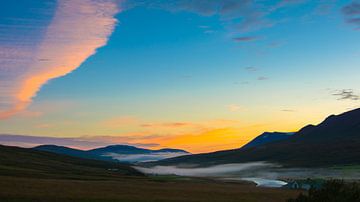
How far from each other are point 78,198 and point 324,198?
43.5 m

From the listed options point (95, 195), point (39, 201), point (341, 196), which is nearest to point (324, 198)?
point (341, 196)

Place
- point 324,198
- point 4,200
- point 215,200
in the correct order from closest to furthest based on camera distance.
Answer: point 324,198
point 4,200
point 215,200

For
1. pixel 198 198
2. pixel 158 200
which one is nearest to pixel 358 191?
pixel 158 200

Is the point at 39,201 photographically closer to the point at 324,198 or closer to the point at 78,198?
the point at 78,198

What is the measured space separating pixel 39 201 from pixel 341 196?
4257 cm

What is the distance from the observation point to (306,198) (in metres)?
36.5

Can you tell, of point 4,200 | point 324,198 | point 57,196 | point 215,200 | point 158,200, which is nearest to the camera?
point 324,198

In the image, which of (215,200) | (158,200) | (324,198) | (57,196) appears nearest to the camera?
(324,198)

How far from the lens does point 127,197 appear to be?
74.9m

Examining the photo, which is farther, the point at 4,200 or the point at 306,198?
the point at 4,200

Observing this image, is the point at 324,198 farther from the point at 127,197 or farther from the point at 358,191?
the point at 127,197

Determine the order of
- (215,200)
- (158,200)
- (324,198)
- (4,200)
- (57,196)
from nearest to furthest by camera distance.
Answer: (324,198) → (4,200) → (57,196) → (158,200) → (215,200)

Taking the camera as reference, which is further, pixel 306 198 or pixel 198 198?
pixel 198 198

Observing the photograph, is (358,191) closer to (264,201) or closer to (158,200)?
(158,200)
